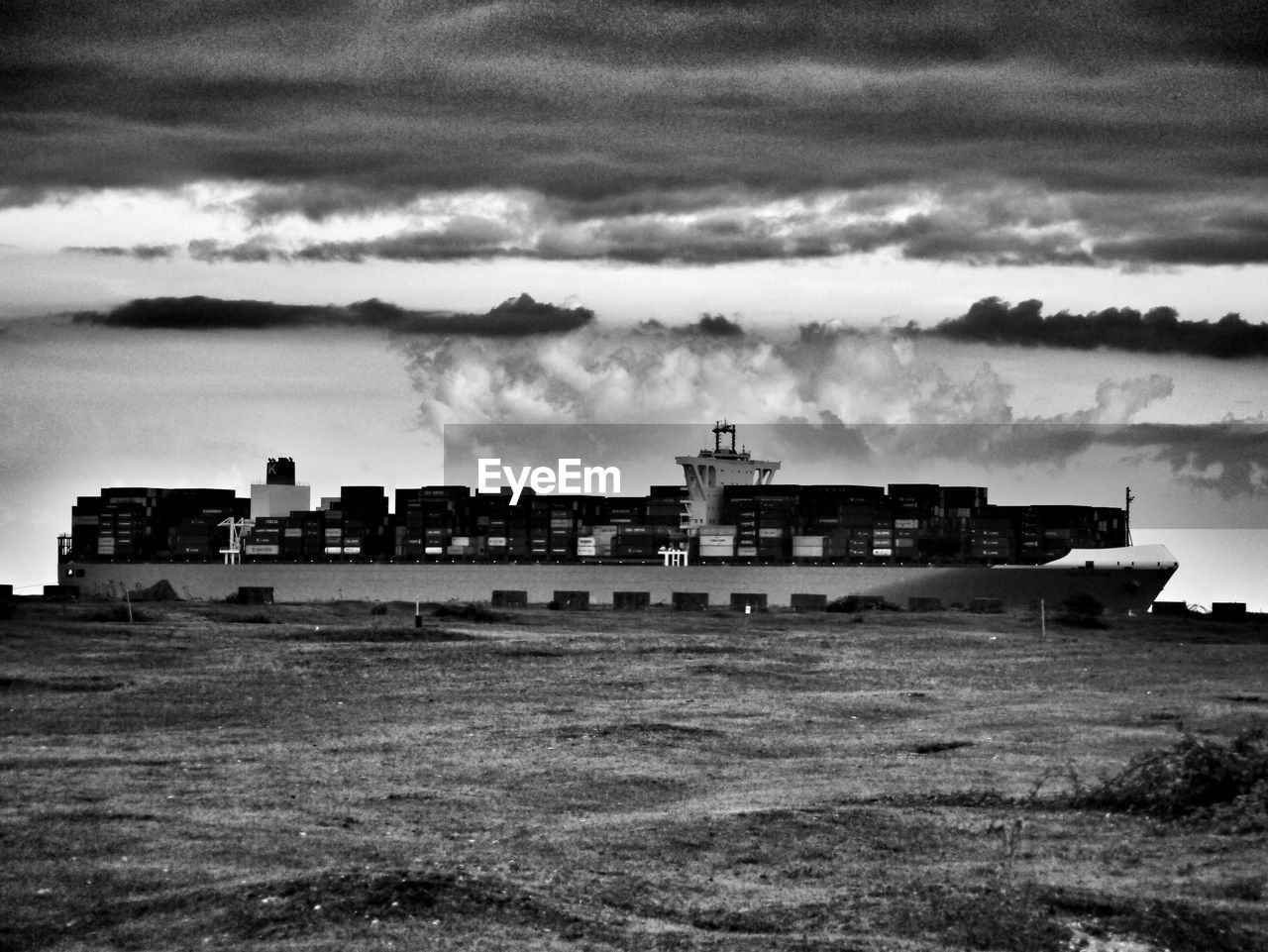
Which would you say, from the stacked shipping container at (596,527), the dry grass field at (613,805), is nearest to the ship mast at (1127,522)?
the stacked shipping container at (596,527)

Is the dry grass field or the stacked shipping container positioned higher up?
the stacked shipping container

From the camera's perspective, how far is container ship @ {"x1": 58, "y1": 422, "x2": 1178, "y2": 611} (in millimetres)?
90812

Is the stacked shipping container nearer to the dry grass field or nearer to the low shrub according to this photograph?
the dry grass field

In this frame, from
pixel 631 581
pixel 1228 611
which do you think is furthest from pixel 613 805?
pixel 631 581

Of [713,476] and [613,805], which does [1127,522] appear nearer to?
[713,476]

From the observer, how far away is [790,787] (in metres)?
16.9

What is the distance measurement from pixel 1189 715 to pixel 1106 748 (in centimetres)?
370

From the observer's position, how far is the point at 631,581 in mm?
97125

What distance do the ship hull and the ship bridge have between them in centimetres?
544

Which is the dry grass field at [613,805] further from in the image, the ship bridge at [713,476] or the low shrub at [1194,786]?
the ship bridge at [713,476]

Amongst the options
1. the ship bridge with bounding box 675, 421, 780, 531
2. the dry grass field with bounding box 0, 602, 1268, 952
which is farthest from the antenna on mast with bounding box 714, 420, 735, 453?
the dry grass field with bounding box 0, 602, 1268, 952

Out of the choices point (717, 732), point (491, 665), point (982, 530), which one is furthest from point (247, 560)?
point (717, 732)

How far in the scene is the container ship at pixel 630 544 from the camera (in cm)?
9081

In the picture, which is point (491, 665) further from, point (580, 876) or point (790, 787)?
Answer: point (580, 876)
